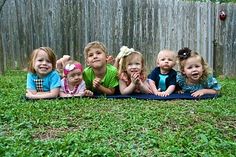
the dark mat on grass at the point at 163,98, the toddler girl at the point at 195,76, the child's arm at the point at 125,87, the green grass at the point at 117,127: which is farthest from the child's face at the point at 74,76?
the toddler girl at the point at 195,76

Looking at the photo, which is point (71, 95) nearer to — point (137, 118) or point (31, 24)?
point (137, 118)

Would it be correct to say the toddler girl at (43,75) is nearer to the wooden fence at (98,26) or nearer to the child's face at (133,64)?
the child's face at (133,64)

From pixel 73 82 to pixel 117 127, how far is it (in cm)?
229

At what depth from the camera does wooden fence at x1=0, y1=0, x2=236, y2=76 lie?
1197cm

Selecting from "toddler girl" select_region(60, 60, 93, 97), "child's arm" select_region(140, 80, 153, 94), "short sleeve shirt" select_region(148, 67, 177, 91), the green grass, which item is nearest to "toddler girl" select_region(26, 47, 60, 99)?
"toddler girl" select_region(60, 60, 93, 97)

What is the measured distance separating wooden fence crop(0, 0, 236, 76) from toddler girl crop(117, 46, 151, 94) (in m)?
5.49

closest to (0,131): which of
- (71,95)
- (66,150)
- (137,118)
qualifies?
(66,150)

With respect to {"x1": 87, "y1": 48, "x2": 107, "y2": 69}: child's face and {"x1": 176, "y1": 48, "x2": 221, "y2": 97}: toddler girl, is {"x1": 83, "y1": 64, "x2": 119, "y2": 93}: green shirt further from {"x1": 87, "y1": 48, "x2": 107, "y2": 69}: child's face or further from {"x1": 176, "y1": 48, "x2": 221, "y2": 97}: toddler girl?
{"x1": 176, "y1": 48, "x2": 221, "y2": 97}: toddler girl

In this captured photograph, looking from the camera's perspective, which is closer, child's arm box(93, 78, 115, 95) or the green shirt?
child's arm box(93, 78, 115, 95)

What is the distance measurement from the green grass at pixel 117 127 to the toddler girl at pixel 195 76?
0.65 m

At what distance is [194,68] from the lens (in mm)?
6574

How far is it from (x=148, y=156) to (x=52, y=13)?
920 cm

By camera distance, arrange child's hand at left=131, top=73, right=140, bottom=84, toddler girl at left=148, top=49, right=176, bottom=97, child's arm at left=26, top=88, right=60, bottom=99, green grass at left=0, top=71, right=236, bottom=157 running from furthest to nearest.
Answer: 1. toddler girl at left=148, top=49, right=176, bottom=97
2. child's hand at left=131, top=73, right=140, bottom=84
3. child's arm at left=26, top=88, right=60, bottom=99
4. green grass at left=0, top=71, right=236, bottom=157

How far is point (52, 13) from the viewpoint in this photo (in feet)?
39.3
